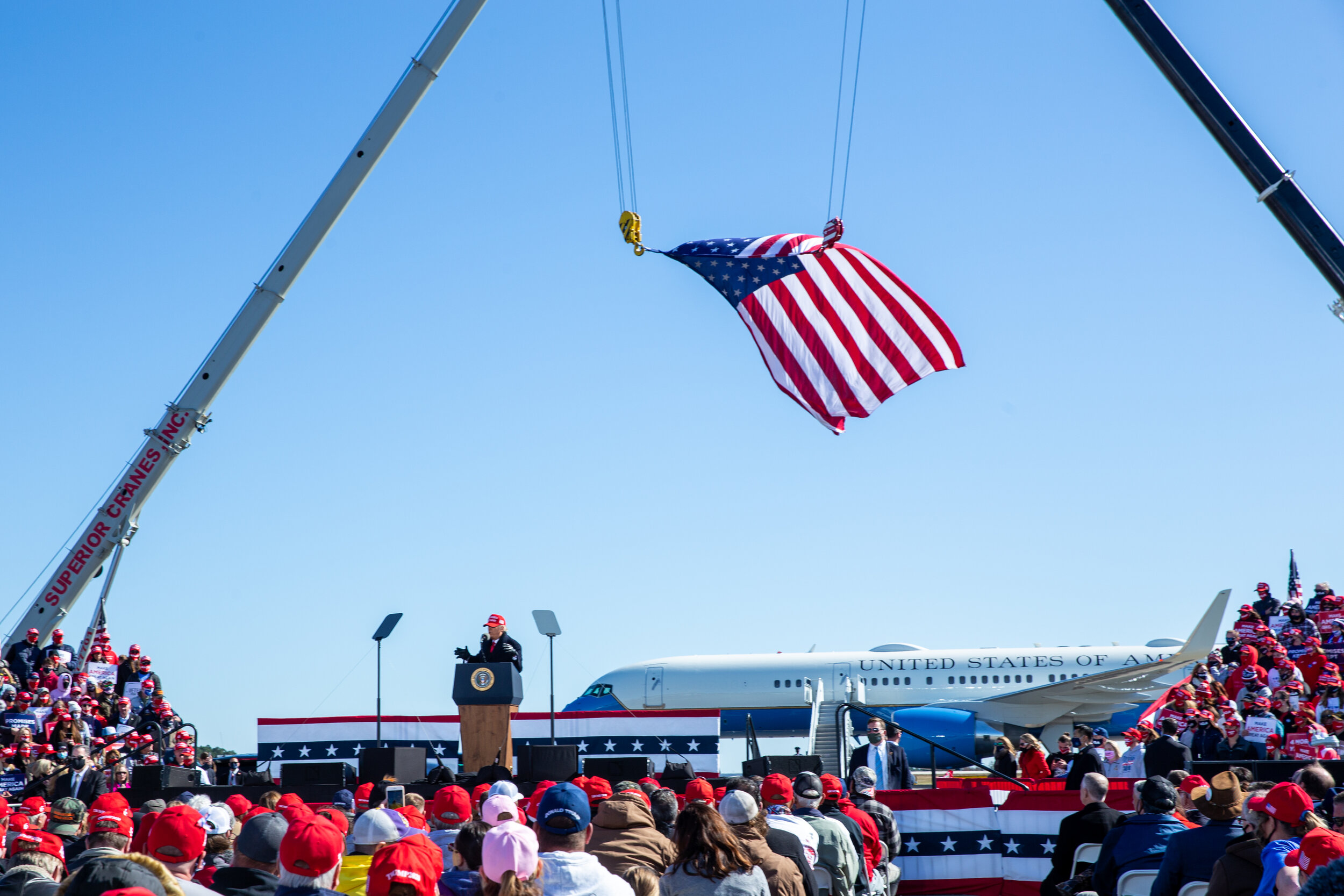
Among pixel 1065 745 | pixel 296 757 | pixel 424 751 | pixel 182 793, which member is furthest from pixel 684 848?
pixel 1065 745

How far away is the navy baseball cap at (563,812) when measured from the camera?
483 cm

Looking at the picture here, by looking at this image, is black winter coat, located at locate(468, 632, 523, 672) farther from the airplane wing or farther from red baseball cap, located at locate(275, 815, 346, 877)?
the airplane wing

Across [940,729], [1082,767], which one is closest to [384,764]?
[1082,767]

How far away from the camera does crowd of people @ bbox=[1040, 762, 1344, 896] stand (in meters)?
5.06

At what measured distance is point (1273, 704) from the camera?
14016 mm

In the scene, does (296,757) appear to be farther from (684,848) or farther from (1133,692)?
(1133,692)

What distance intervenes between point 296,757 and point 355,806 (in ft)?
26.2

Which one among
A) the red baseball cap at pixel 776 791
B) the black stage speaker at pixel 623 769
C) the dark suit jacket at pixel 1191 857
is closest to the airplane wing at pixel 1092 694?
the black stage speaker at pixel 623 769

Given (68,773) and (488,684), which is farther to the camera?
(488,684)

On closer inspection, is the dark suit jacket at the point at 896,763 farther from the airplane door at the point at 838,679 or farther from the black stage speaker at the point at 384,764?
the airplane door at the point at 838,679

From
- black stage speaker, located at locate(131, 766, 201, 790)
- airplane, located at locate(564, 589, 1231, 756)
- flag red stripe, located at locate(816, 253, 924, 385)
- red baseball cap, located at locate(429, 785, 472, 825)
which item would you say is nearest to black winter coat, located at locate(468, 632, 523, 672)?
black stage speaker, located at locate(131, 766, 201, 790)

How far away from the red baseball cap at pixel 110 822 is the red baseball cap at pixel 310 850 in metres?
2.35

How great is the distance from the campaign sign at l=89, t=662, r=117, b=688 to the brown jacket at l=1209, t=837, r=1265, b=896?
1924 cm

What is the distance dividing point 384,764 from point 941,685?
26228mm
